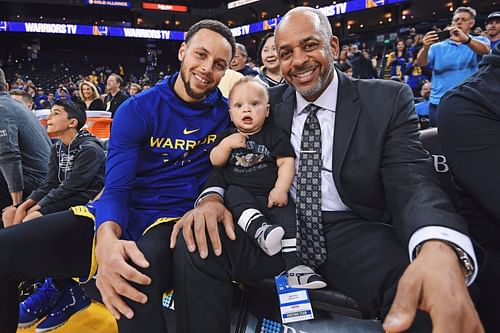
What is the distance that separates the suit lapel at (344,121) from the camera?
1570 millimetres

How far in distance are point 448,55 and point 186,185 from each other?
11.3 feet

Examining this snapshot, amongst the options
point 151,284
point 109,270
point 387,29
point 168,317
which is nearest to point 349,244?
point 151,284

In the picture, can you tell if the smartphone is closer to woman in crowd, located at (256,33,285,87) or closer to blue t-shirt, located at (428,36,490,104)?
blue t-shirt, located at (428,36,490,104)

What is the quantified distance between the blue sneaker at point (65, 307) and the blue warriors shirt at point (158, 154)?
3.18ft

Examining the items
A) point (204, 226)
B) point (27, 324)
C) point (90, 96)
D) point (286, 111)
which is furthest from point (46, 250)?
point (90, 96)

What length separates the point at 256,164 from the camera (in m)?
1.80

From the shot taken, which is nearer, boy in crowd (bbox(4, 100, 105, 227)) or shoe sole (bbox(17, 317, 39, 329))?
shoe sole (bbox(17, 317, 39, 329))

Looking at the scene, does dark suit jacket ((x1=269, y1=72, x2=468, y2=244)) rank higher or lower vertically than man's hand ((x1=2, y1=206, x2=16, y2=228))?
higher

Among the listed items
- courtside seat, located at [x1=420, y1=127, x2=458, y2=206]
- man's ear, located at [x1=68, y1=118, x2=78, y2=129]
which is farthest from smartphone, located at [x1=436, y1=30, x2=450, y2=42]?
man's ear, located at [x1=68, y1=118, x2=78, y2=129]

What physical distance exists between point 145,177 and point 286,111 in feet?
2.29

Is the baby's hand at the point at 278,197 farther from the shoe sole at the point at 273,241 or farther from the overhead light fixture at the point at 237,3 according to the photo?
the overhead light fixture at the point at 237,3

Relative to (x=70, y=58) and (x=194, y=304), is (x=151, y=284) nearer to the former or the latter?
(x=194, y=304)

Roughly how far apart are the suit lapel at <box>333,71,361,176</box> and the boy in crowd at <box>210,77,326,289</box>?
0.21 metres

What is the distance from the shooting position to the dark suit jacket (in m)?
1.45
